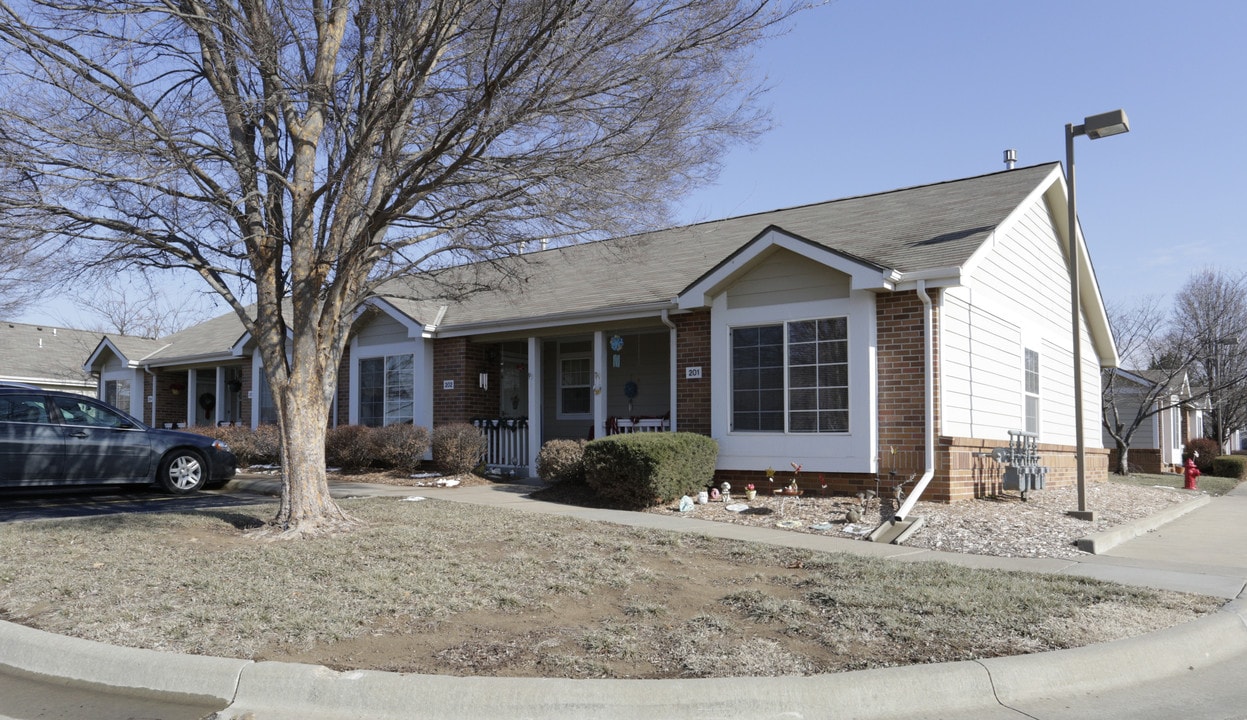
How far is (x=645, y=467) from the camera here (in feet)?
36.2

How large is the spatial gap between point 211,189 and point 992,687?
7943mm

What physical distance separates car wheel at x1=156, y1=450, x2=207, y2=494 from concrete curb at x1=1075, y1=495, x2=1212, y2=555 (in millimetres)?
11691

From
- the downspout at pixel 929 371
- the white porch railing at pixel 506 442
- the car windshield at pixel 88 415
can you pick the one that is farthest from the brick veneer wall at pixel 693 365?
the car windshield at pixel 88 415

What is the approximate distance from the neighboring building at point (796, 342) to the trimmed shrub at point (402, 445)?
1.05 m

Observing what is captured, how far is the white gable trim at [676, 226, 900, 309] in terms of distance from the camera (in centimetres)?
1123

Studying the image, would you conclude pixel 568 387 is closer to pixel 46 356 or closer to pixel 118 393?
pixel 118 393

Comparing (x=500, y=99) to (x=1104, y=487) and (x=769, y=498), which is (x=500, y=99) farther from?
(x=1104, y=487)

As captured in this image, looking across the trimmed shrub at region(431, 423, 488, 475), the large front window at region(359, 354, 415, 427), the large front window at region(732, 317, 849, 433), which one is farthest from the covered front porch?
the large front window at region(359, 354, 415, 427)

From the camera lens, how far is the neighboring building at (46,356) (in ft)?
109

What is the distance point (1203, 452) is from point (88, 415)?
32505 mm

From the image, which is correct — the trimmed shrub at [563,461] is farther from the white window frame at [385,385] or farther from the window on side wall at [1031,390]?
the window on side wall at [1031,390]

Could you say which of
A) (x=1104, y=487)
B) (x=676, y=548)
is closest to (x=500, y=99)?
(x=676, y=548)

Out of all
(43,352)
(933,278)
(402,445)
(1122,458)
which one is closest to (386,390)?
(402,445)

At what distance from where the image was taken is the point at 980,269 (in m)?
12.8
